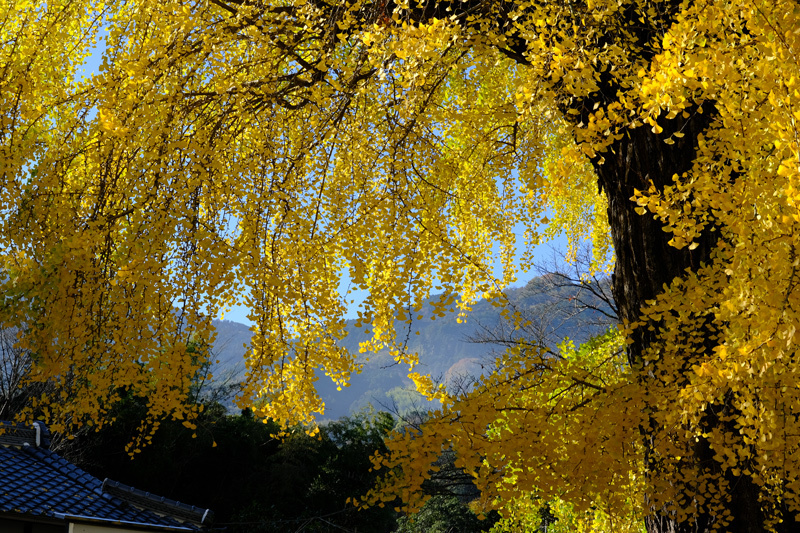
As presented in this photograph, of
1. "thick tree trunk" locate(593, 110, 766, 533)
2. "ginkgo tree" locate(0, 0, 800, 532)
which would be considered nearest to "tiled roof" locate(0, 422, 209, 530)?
"ginkgo tree" locate(0, 0, 800, 532)

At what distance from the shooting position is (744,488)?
3.37 meters

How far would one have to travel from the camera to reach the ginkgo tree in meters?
2.16

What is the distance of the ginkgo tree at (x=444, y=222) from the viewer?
7.09 ft

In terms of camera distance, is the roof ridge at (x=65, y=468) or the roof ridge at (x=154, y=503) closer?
the roof ridge at (x=65, y=468)

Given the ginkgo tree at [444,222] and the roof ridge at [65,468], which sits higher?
the ginkgo tree at [444,222]

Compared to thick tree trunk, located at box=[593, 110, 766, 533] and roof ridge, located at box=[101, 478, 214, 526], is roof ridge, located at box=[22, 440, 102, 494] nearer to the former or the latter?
roof ridge, located at box=[101, 478, 214, 526]

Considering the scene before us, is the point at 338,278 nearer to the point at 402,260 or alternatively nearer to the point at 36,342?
the point at 402,260

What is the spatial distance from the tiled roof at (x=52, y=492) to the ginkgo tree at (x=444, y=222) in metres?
2.70

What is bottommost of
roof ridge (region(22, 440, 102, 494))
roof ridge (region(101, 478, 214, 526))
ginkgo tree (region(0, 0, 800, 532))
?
roof ridge (region(101, 478, 214, 526))

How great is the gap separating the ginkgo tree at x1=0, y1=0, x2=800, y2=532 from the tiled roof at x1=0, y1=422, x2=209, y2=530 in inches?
106

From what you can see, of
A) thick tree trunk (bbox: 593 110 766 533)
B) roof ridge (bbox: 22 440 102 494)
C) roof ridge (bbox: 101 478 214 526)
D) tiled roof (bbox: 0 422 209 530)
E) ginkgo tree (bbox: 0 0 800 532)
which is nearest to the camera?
ginkgo tree (bbox: 0 0 800 532)

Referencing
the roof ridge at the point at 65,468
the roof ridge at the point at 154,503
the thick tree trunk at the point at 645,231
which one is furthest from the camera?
the roof ridge at the point at 154,503

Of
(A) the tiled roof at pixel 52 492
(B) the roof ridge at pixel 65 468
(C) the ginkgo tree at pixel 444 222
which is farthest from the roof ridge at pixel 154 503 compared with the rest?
(C) the ginkgo tree at pixel 444 222

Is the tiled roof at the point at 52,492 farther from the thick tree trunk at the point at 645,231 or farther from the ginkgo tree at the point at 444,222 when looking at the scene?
the thick tree trunk at the point at 645,231
